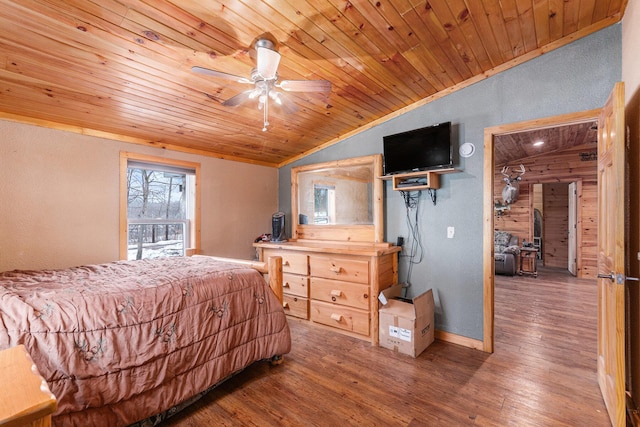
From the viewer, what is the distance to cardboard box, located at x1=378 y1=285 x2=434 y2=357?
104 inches

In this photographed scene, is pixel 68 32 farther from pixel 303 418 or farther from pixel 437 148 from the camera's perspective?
pixel 437 148

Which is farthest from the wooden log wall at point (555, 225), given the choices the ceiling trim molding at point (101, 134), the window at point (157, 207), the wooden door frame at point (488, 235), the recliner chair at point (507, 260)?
the window at point (157, 207)

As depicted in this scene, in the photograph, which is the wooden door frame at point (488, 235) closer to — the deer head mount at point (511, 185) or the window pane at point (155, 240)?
the window pane at point (155, 240)

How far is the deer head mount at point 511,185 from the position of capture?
688 centimetres

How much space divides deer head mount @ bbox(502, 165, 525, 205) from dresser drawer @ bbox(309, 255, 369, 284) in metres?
5.69

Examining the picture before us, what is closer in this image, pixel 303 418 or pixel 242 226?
pixel 303 418

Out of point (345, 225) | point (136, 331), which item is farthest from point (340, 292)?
point (136, 331)

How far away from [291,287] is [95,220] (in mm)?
2108

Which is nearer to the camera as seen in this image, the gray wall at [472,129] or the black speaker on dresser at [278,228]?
the gray wall at [472,129]

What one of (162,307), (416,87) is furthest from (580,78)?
(162,307)

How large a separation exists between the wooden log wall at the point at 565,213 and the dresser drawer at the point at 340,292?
4.89 m

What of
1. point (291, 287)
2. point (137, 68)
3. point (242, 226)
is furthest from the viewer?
point (242, 226)

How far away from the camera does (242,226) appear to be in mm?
4094

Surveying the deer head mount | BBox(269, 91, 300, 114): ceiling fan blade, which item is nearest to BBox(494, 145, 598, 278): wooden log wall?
the deer head mount
